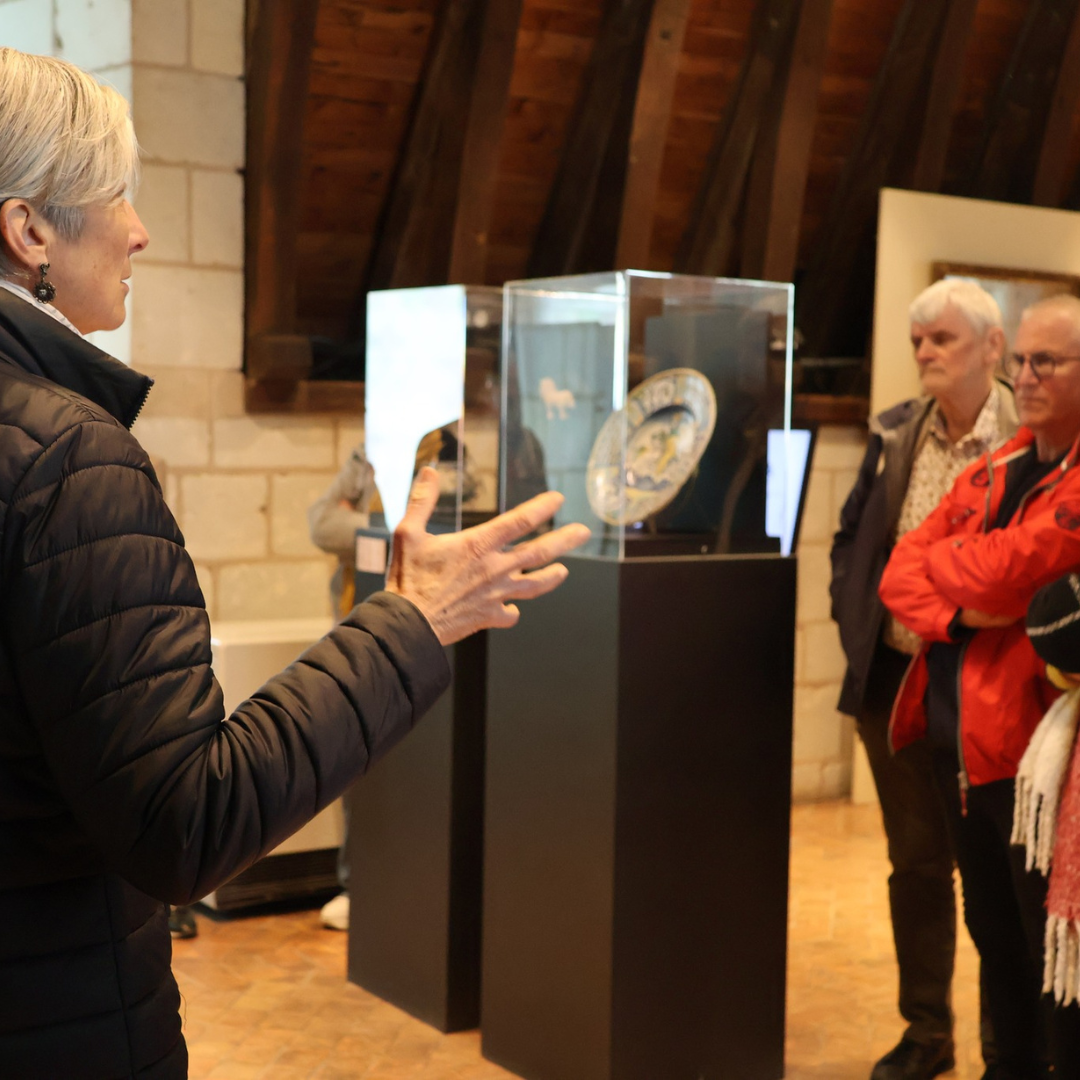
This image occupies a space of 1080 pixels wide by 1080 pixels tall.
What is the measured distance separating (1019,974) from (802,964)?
1.30m

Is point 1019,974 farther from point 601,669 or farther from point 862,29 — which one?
point 862,29

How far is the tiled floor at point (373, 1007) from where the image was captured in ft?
10.9

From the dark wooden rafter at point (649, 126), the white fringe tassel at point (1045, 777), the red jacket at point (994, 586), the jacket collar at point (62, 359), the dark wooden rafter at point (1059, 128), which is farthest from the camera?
the dark wooden rafter at point (1059, 128)

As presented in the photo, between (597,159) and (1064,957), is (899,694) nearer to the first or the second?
(1064,957)

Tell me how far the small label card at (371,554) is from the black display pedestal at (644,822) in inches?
21.8

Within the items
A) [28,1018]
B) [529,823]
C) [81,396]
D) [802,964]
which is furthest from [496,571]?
[802,964]

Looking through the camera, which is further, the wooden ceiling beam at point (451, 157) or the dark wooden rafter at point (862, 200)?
the dark wooden rafter at point (862, 200)

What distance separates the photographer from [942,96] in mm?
5781

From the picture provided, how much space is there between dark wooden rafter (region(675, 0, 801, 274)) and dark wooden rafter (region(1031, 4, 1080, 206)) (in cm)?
136

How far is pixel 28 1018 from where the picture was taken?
1.18 metres

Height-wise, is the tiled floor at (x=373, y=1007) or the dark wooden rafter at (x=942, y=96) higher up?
the dark wooden rafter at (x=942, y=96)

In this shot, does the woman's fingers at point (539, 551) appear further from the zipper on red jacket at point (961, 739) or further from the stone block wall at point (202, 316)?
the stone block wall at point (202, 316)

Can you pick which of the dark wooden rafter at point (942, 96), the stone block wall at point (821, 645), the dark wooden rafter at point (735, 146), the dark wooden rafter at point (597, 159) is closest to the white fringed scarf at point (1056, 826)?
the dark wooden rafter at point (597, 159)

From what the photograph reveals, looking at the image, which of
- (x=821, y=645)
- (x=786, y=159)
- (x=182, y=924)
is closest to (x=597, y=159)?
(x=786, y=159)
